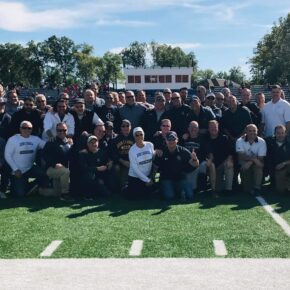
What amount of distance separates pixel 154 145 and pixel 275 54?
6067 centimetres

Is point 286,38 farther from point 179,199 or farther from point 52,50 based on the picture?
point 179,199

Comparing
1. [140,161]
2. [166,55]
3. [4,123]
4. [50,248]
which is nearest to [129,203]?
[140,161]

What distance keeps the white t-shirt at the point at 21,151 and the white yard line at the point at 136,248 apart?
13.4 ft

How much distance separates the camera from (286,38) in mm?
65125

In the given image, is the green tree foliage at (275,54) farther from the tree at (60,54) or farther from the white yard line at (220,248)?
the white yard line at (220,248)

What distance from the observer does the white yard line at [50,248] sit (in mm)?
5676

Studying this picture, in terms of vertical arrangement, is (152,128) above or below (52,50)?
below

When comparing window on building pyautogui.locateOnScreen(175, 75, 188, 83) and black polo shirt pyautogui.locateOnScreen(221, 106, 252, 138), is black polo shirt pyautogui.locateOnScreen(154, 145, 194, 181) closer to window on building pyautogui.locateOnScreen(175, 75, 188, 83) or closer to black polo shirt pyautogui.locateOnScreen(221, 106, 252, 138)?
black polo shirt pyautogui.locateOnScreen(221, 106, 252, 138)

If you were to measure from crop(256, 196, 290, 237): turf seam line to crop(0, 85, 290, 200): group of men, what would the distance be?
2.25ft

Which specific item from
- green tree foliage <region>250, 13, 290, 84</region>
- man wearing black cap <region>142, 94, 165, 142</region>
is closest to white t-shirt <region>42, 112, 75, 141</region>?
man wearing black cap <region>142, 94, 165, 142</region>
